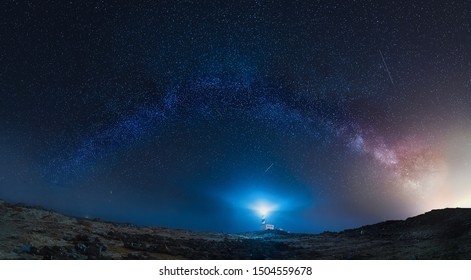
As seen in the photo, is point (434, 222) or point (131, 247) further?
point (434, 222)

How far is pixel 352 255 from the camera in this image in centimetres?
1814

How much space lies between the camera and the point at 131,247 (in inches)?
671

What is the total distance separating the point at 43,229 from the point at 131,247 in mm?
4428
